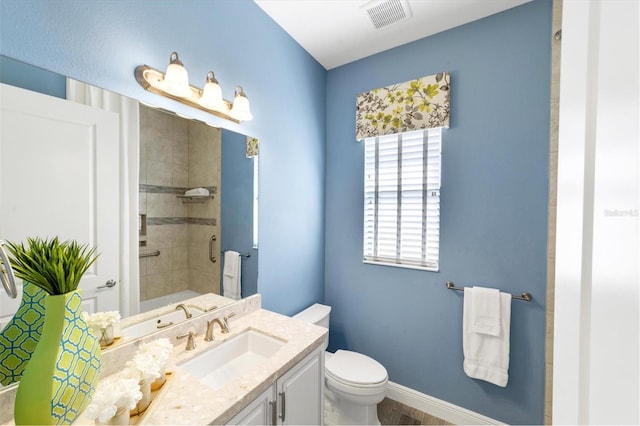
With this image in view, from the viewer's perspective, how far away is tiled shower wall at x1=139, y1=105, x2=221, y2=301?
113cm

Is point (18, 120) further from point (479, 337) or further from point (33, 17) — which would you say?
point (479, 337)

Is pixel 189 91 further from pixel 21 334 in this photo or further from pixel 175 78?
pixel 21 334

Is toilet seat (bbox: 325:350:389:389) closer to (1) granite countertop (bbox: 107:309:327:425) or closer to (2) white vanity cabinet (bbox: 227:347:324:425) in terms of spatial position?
(2) white vanity cabinet (bbox: 227:347:324:425)

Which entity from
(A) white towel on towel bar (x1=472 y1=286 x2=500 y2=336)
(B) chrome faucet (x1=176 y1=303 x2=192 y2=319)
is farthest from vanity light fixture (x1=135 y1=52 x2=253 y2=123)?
(A) white towel on towel bar (x1=472 y1=286 x2=500 y2=336)

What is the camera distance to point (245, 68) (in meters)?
1.58

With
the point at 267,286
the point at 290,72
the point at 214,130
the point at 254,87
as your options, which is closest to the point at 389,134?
the point at 290,72

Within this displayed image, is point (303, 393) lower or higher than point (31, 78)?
lower

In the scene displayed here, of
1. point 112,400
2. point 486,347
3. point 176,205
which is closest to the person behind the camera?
point 112,400

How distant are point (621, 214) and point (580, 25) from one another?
209 millimetres

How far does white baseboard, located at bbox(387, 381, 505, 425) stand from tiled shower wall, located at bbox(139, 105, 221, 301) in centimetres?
158

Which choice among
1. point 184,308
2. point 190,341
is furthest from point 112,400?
point 184,308

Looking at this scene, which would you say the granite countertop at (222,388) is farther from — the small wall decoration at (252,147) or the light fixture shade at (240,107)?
the light fixture shade at (240,107)

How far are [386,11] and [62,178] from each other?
188 centimetres

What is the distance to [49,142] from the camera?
0.85 m
